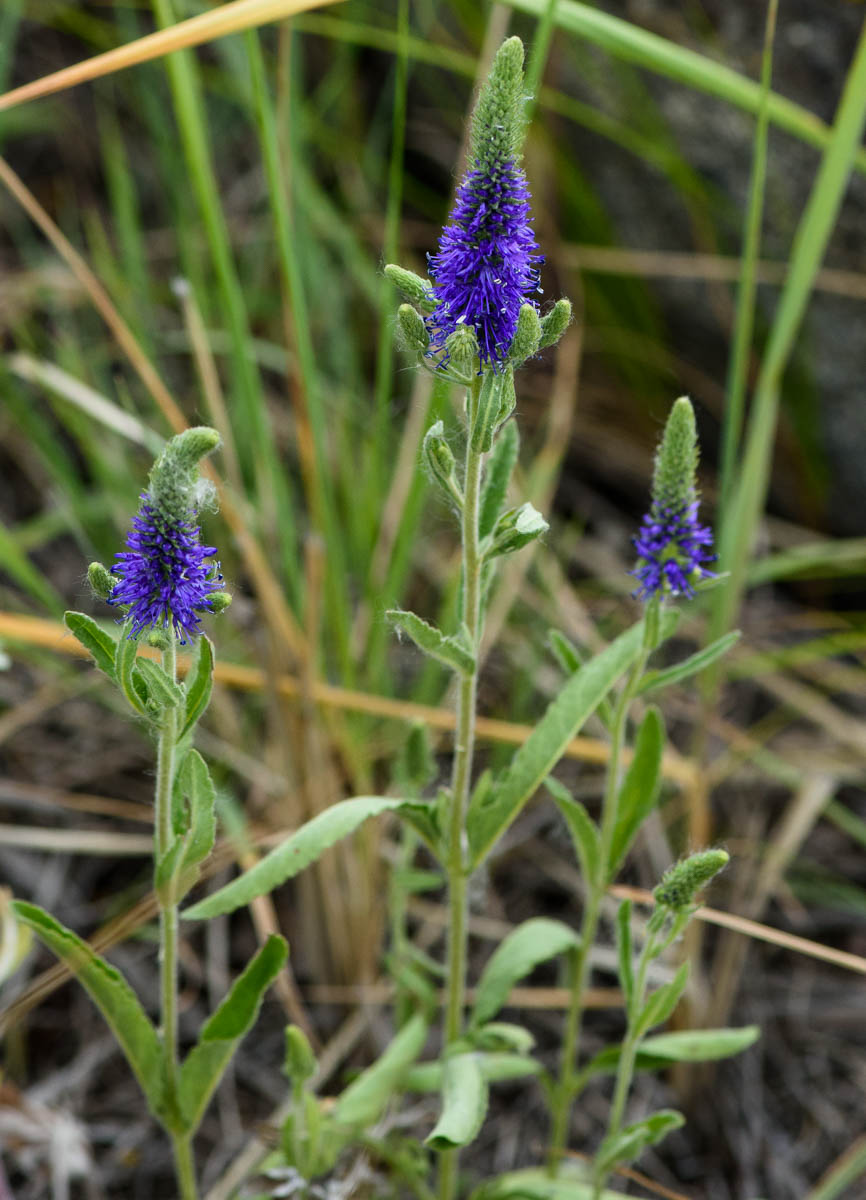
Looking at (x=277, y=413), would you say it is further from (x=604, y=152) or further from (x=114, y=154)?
(x=604, y=152)

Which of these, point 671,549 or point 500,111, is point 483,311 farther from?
point 671,549

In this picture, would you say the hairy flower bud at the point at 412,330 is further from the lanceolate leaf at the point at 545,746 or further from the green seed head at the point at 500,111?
the lanceolate leaf at the point at 545,746

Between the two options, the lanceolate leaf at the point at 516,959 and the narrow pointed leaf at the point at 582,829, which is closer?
Answer: the narrow pointed leaf at the point at 582,829

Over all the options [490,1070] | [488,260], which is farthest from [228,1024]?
[488,260]

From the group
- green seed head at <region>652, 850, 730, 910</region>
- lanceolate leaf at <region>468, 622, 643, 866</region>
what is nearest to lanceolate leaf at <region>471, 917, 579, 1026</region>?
lanceolate leaf at <region>468, 622, 643, 866</region>

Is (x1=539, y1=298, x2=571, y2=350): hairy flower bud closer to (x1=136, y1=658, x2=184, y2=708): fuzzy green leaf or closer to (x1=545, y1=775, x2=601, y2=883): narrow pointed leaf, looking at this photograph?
(x1=136, y1=658, x2=184, y2=708): fuzzy green leaf

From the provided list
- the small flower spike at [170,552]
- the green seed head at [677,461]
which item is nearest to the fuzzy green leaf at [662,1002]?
the green seed head at [677,461]
